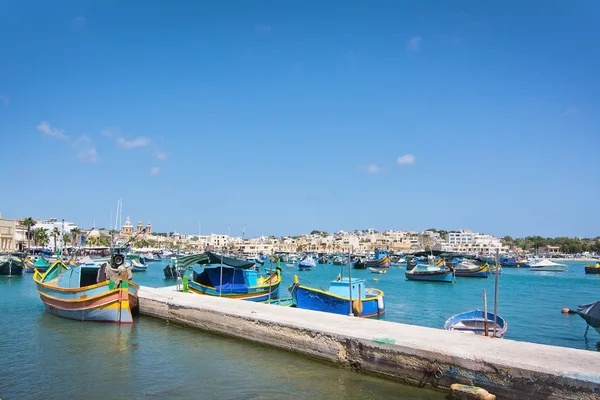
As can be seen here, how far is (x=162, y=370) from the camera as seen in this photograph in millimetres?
12031

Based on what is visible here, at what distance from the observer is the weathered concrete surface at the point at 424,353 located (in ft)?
28.2

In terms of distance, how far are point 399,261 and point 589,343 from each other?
9591 centimetres

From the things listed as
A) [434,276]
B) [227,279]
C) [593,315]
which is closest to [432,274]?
[434,276]

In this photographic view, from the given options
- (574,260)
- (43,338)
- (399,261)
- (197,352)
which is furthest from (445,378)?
(574,260)

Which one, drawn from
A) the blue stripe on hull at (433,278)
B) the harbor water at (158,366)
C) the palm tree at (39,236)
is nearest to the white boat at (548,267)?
the blue stripe on hull at (433,278)

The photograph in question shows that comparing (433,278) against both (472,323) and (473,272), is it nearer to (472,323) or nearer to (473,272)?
(473,272)

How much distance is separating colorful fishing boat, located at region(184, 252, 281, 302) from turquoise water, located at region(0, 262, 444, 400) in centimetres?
566

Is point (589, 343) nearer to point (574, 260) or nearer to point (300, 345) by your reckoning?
point (300, 345)

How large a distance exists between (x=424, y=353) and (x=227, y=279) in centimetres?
1522

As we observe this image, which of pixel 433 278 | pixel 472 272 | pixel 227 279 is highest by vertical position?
pixel 227 279

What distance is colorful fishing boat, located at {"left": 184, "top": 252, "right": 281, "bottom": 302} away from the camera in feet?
74.6

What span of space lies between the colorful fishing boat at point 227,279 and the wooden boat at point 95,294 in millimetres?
4278

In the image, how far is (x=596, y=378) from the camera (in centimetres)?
798

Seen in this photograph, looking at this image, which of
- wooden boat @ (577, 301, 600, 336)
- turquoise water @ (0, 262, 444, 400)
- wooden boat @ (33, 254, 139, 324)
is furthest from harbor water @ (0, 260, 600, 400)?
wooden boat @ (577, 301, 600, 336)
